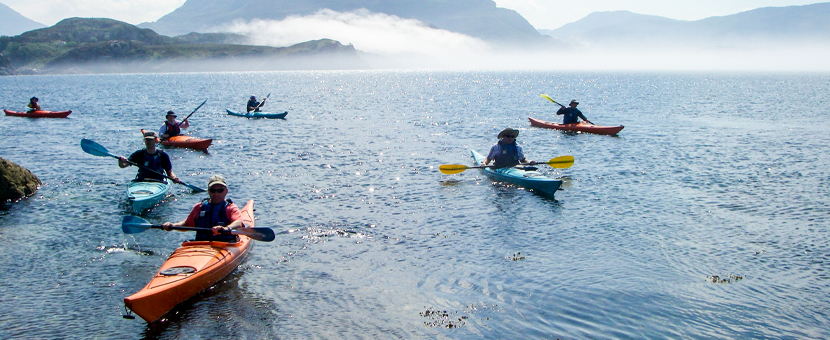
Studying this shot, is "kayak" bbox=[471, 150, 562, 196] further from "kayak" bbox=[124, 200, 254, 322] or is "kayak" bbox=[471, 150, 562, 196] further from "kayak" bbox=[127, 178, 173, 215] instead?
"kayak" bbox=[127, 178, 173, 215]

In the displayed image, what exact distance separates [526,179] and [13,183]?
1699 centimetres

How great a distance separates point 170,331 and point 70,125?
3839 cm

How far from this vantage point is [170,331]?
10086 millimetres

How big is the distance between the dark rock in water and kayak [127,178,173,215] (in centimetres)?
377

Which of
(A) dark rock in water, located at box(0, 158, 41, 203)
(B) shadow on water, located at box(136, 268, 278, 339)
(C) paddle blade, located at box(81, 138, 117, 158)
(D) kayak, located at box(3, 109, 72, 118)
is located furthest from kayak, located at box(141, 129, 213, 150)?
(D) kayak, located at box(3, 109, 72, 118)

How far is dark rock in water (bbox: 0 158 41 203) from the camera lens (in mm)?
18234

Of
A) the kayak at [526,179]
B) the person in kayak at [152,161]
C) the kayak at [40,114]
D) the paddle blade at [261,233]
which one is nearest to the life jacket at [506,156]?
the kayak at [526,179]

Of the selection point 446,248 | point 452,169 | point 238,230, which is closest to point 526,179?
point 452,169

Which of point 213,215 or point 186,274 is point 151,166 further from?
point 186,274

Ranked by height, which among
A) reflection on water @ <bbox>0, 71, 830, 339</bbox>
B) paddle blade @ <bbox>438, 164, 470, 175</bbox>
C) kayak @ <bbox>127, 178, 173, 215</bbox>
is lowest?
reflection on water @ <bbox>0, 71, 830, 339</bbox>

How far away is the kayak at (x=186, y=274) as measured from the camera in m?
10.0

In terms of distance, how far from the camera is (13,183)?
60.8ft

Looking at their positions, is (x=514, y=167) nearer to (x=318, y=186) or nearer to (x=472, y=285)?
(x=318, y=186)

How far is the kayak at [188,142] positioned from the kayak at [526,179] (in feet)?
48.4
